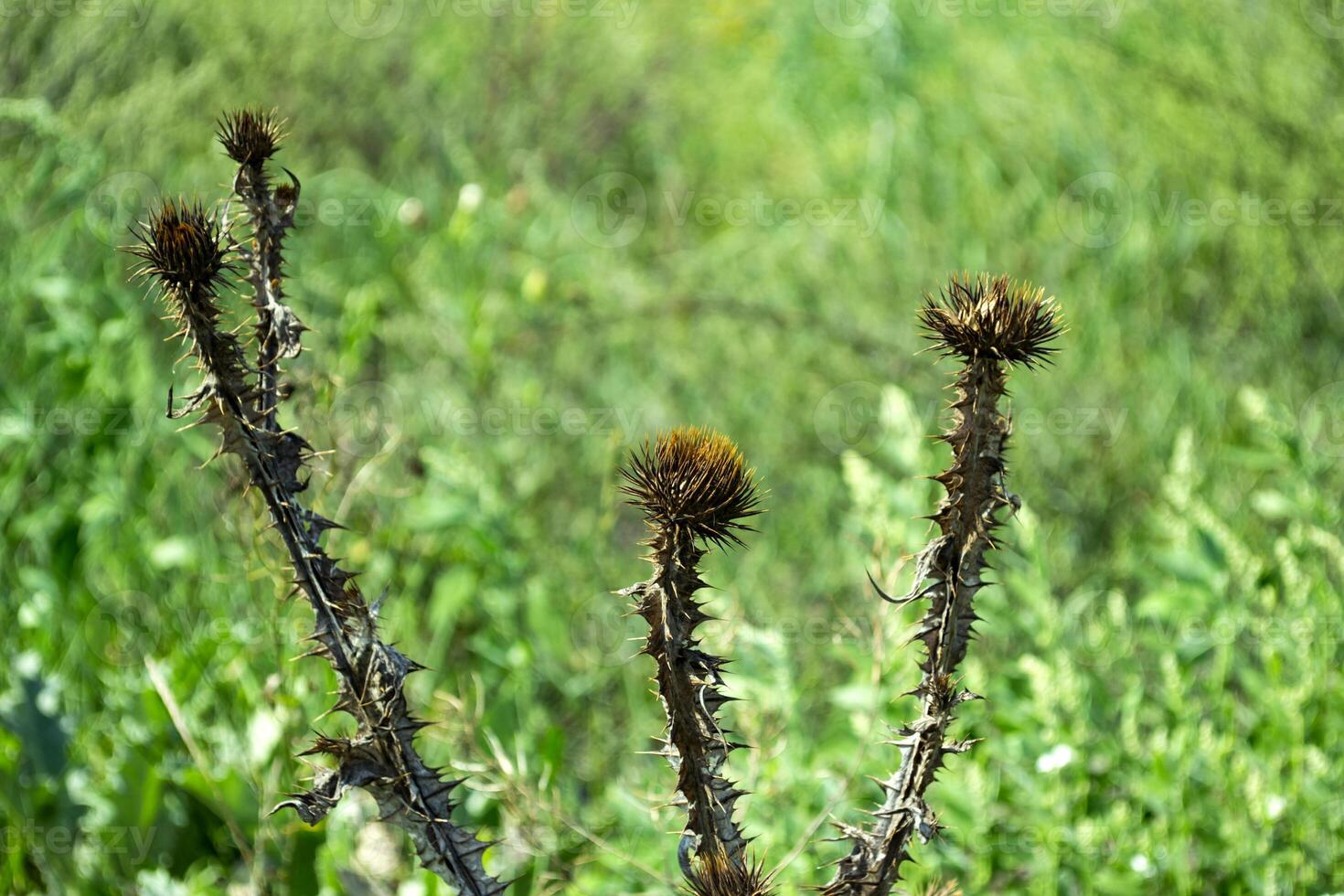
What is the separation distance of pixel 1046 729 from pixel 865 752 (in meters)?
0.28

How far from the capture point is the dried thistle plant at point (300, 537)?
1130 millimetres

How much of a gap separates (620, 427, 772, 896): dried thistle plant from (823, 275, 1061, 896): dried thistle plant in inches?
4.7

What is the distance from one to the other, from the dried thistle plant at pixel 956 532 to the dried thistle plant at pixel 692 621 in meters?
0.12

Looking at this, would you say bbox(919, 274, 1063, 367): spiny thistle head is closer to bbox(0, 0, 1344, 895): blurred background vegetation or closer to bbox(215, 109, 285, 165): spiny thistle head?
bbox(0, 0, 1344, 895): blurred background vegetation

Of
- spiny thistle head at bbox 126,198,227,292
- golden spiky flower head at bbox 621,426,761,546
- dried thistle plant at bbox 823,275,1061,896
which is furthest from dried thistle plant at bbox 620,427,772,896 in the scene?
spiny thistle head at bbox 126,198,227,292

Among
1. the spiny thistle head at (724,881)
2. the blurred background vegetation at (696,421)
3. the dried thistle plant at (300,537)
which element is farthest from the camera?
the blurred background vegetation at (696,421)

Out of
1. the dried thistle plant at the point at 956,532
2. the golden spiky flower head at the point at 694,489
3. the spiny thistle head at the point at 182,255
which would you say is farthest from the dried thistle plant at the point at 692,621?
the spiny thistle head at the point at 182,255

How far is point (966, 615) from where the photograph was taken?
45.7 inches

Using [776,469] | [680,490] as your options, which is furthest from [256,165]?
[776,469]

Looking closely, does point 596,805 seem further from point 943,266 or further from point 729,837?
point 943,266

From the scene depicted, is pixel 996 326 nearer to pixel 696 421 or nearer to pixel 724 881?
pixel 724 881

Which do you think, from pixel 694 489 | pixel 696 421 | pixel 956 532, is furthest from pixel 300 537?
pixel 696 421

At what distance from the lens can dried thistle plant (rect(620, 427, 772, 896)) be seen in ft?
3.37

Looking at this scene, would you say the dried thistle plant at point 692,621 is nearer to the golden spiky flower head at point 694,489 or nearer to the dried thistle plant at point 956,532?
the golden spiky flower head at point 694,489
